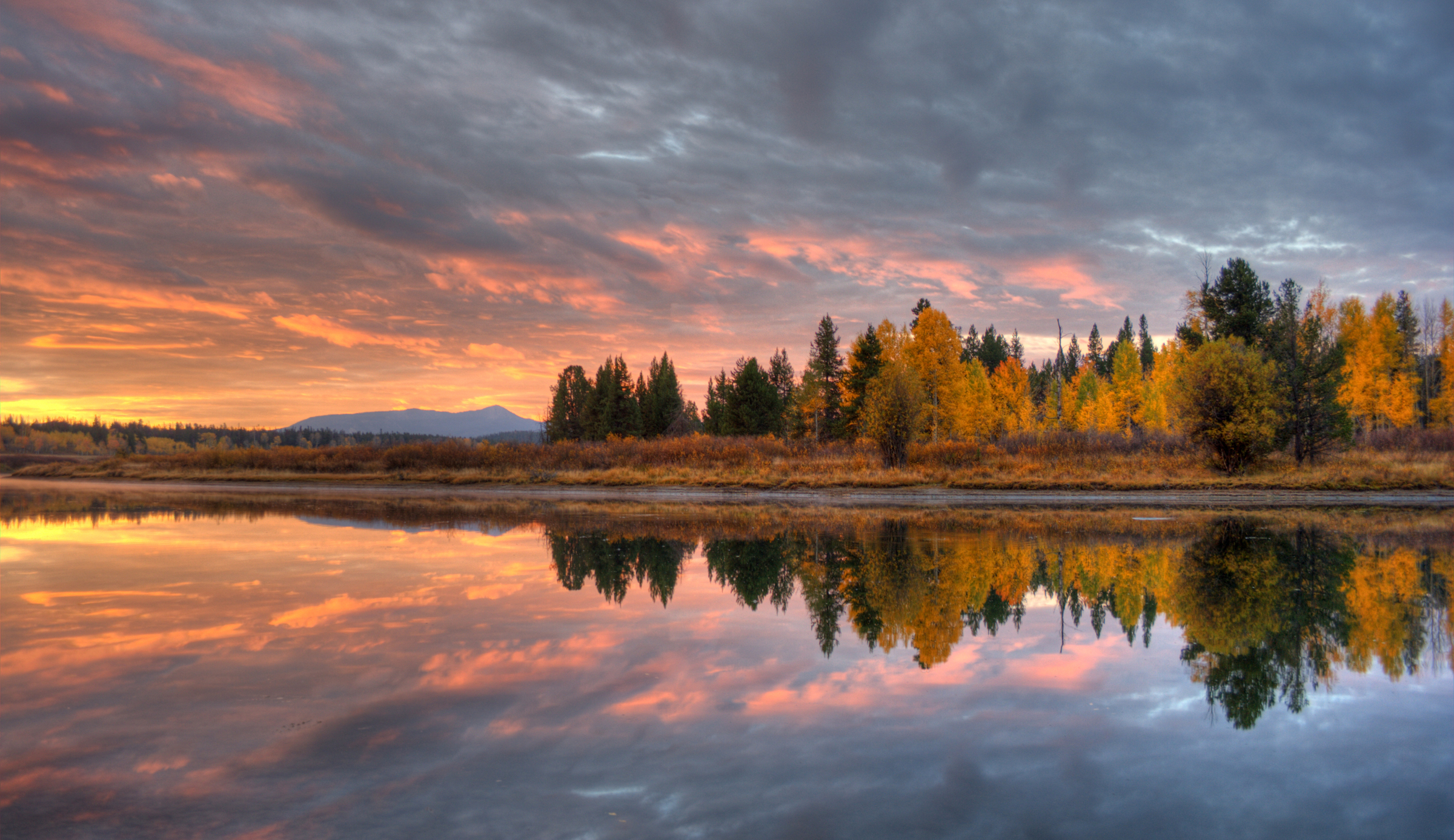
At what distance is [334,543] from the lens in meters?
17.1

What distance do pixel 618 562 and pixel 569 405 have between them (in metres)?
88.0

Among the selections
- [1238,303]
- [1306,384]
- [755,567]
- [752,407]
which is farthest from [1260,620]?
[752,407]

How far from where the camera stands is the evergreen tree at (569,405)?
94.0 meters

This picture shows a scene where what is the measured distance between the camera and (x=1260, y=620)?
8.98 metres

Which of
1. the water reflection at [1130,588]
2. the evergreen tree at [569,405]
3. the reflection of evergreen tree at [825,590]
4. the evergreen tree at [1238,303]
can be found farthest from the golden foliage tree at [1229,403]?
the evergreen tree at [569,405]

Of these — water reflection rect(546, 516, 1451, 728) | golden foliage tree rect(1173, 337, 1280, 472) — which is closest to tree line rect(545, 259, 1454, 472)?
golden foliage tree rect(1173, 337, 1280, 472)

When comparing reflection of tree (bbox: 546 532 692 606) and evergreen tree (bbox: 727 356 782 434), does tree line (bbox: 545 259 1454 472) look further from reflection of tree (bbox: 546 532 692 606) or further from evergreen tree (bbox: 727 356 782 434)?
reflection of tree (bbox: 546 532 692 606)

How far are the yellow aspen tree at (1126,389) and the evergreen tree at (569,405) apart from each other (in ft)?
198

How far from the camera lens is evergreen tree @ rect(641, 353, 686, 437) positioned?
82062 millimetres

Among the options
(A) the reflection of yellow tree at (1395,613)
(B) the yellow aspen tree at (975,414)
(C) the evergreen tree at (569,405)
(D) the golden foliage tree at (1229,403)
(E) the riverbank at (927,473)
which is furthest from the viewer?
(C) the evergreen tree at (569,405)

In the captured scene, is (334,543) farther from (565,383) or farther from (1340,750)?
(565,383)

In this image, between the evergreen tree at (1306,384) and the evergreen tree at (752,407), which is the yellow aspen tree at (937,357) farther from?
the evergreen tree at (1306,384)

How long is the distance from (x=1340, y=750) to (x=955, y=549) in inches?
386

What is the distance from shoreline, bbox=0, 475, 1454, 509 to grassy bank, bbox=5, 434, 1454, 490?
59 centimetres
